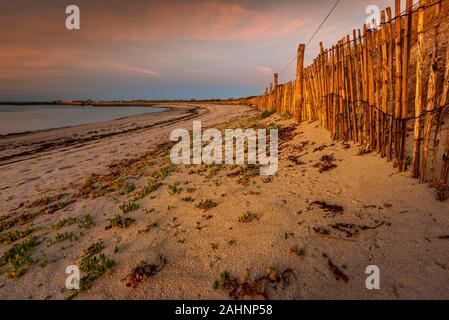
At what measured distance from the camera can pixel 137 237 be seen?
4176 mm

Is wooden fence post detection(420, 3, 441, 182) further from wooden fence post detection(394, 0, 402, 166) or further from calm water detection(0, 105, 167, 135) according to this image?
calm water detection(0, 105, 167, 135)

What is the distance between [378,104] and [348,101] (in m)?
1.25

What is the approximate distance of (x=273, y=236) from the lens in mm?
3707

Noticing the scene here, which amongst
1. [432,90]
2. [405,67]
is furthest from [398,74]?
[432,90]

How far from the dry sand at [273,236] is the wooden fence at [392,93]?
508mm

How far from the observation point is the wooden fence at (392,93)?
3.80 meters

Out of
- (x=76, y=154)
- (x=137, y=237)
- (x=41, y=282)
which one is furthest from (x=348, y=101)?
(x=76, y=154)

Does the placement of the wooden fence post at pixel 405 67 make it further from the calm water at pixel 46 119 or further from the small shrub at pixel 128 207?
the calm water at pixel 46 119

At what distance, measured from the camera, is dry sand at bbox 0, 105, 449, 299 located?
2.88m

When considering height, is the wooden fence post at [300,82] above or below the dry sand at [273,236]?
above

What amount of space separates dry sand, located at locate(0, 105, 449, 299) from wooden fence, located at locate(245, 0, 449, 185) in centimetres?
51

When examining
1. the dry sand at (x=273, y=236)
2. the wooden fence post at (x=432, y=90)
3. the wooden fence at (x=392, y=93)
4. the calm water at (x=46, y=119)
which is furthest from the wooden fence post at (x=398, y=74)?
the calm water at (x=46, y=119)

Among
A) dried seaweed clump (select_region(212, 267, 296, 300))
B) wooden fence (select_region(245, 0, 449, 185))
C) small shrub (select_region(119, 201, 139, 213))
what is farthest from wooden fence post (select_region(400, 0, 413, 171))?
small shrub (select_region(119, 201, 139, 213))
